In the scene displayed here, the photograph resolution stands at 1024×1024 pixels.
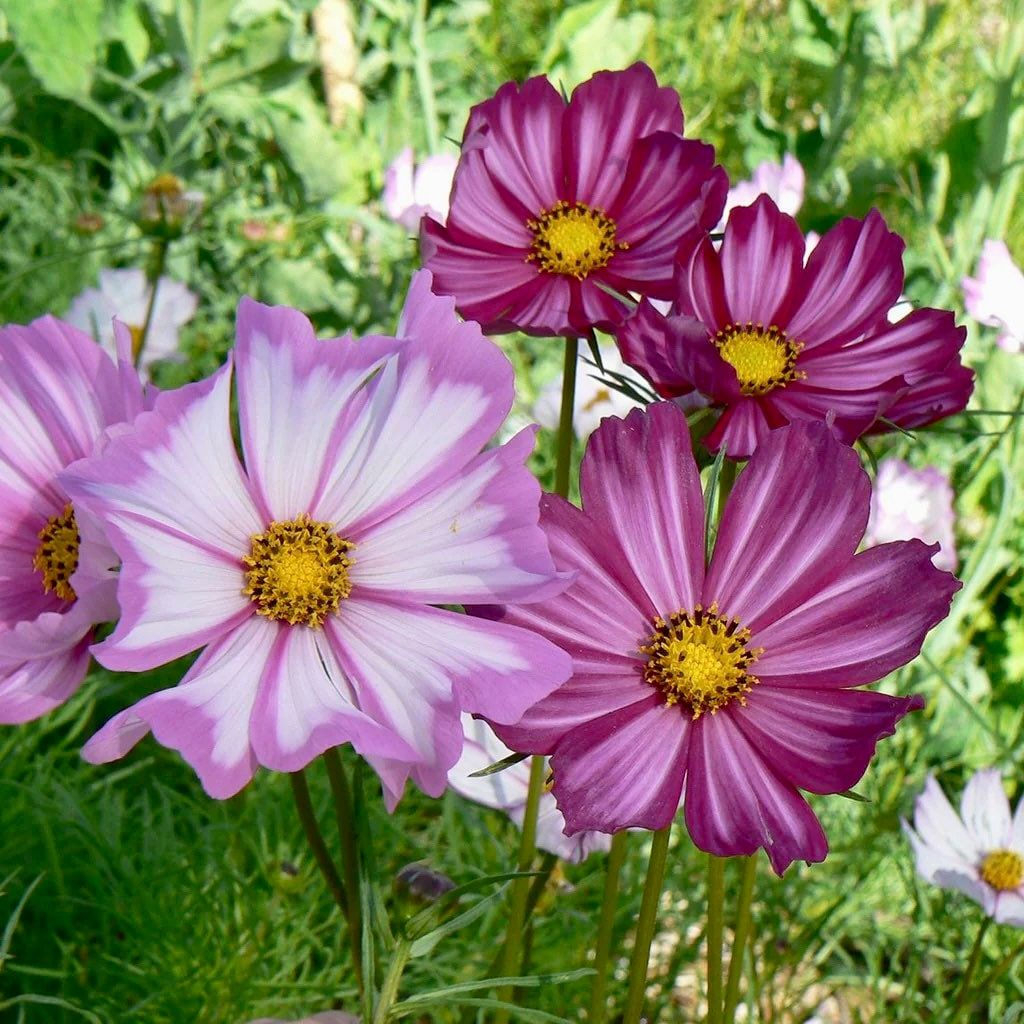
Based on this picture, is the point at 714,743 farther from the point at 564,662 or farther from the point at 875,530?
the point at 875,530

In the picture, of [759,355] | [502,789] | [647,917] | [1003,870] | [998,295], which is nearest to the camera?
[647,917]

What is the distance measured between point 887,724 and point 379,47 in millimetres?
2060

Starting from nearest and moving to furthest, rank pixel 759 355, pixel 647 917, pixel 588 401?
pixel 647 917 < pixel 759 355 < pixel 588 401

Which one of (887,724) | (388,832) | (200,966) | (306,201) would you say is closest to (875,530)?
(388,832)

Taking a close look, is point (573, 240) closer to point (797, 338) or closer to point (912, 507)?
point (797, 338)

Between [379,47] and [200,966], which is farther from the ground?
[379,47]

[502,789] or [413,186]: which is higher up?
[413,186]

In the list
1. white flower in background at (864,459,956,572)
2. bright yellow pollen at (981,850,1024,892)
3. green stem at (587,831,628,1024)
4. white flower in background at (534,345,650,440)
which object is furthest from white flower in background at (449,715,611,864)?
white flower in background at (864,459,956,572)

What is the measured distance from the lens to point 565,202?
0.63 metres

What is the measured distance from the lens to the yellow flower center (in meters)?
0.47

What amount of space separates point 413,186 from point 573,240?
81 centimetres

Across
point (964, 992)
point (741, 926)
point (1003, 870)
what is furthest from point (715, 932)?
point (1003, 870)

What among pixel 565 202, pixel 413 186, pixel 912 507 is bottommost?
pixel 565 202

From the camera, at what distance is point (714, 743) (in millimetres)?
459
